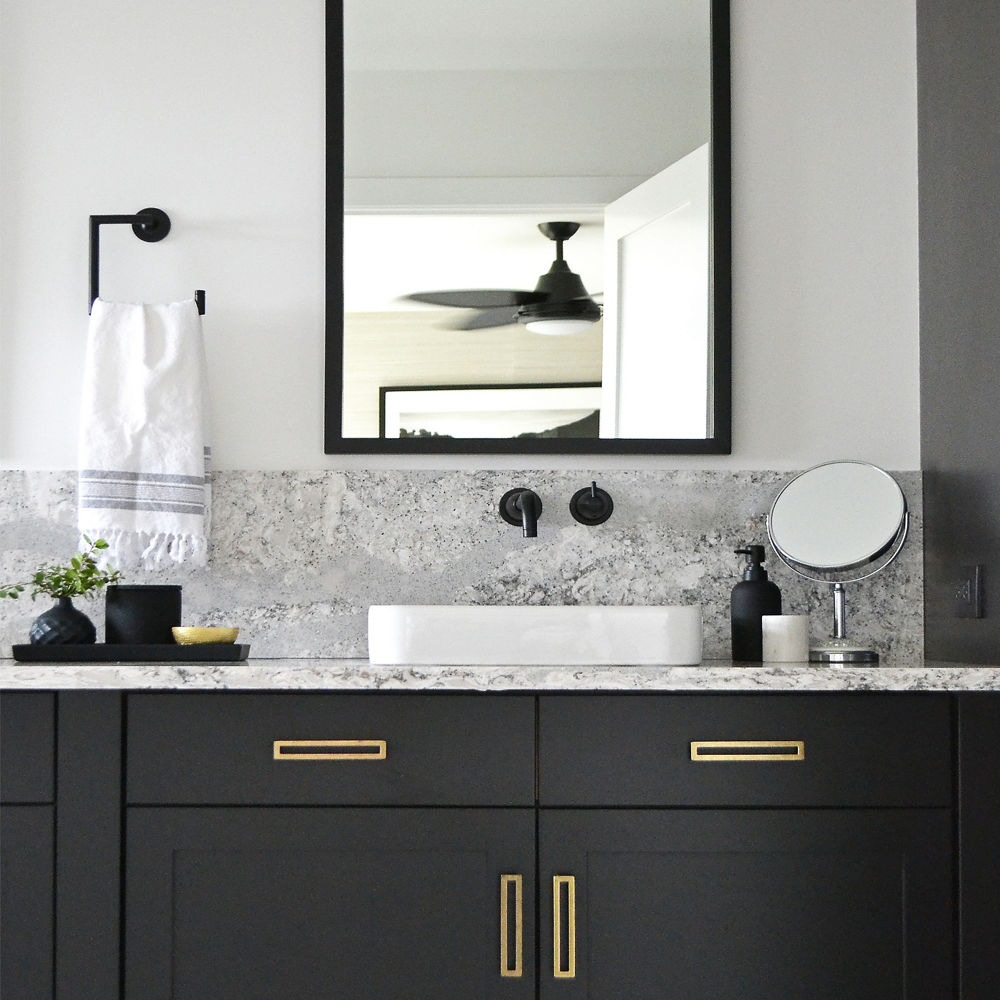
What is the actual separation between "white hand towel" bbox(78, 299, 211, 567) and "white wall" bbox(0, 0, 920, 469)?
0.12m

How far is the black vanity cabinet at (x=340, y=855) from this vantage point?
65.6 inches

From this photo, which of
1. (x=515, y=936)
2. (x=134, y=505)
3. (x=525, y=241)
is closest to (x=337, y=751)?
(x=515, y=936)

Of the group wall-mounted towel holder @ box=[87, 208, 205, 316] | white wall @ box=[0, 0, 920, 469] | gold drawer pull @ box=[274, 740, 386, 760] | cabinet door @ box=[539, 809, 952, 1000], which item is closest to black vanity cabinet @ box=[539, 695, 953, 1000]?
cabinet door @ box=[539, 809, 952, 1000]

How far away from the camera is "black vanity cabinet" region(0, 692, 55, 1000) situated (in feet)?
5.51

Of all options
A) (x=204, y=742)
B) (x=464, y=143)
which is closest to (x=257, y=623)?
(x=204, y=742)

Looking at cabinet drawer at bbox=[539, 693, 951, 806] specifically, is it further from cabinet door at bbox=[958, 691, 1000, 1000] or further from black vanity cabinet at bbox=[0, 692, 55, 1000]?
black vanity cabinet at bbox=[0, 692, 55, 1000]

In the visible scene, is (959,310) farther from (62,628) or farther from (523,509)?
(62,628)

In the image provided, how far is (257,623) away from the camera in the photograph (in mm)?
2178

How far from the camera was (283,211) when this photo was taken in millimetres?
2246

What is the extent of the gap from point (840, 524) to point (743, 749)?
57cm

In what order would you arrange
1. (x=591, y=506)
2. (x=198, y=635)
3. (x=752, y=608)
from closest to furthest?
(x=198, y=635), (x=752, y=608), (x=591, y=506)

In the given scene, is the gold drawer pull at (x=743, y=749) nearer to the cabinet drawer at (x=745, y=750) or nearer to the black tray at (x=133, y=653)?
the cabinet drawer at (x=745, y=750)

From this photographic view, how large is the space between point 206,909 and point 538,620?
2.08 ft

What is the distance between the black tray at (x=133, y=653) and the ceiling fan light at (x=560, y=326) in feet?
2.65
